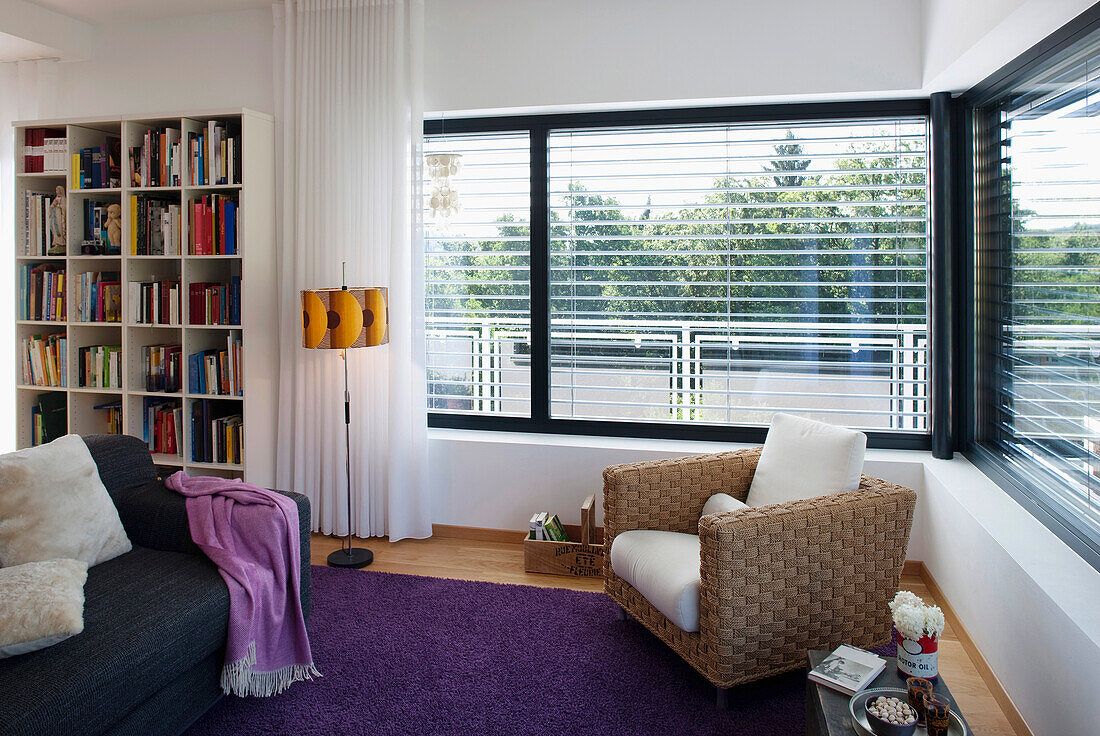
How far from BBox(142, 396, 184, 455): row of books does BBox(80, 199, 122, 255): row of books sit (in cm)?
89

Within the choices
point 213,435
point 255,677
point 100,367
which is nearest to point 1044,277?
point 255,677

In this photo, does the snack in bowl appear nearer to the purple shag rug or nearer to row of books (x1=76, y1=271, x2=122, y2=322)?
the purple shag rug

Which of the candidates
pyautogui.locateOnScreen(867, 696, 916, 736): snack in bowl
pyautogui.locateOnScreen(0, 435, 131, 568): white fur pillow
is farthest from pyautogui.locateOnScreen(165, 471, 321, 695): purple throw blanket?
pyautogui.locateOnScreen(867, 696, 916, 736): snack in bowl

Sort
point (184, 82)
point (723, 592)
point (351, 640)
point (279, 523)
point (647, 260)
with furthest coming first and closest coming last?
point (184, 82) < point (647, 260) < point (351, 640) < point (279, 523) < point (723, 592)

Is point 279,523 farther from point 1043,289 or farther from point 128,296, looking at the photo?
point 1043,289

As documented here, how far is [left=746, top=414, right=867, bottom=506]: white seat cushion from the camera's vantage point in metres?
2.86

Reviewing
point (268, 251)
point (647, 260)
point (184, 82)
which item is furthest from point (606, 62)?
point (184, 82)

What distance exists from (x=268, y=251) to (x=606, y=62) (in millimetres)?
2067

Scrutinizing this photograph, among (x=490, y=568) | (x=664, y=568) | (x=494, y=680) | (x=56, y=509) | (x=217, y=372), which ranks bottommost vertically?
(x=494, y=680)

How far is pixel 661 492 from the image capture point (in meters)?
3.11

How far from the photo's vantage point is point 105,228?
4.23 metres

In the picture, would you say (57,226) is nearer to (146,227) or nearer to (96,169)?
(96,169)

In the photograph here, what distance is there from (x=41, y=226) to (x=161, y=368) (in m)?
1.07

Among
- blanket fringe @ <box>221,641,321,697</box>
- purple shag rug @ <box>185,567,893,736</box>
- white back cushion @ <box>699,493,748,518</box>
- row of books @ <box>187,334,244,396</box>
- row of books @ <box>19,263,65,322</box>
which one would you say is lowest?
purple shag rug @ <box>185,567,893,736</box>
